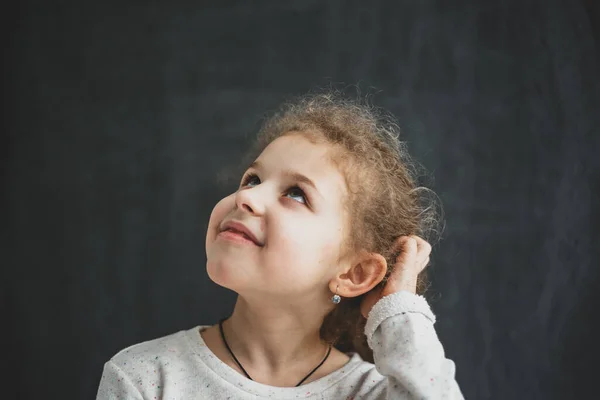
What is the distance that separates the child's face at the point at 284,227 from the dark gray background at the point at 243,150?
275 mm

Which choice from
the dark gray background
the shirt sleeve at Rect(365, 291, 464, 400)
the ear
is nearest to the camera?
the shirt sleeve at Rect(365, 291, 464, 400)

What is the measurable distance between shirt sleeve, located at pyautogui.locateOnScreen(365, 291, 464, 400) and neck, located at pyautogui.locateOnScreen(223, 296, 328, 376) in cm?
14

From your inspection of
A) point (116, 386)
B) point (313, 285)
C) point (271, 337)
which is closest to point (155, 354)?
point (116, 386)

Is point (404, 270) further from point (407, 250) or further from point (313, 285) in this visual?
point (313, 285)

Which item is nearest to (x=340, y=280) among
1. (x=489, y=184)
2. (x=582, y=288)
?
(x=489, y=184)

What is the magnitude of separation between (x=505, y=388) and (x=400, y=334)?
0.40 metres

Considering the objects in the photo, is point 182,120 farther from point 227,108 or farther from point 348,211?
point 348,211

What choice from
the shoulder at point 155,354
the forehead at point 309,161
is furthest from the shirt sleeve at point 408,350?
the shoulder at point 155,354

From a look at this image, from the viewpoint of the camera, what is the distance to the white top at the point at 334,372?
117 centimetres

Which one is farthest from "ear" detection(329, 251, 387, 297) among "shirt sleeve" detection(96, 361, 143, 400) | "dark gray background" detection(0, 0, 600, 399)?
"shirt sleeve" detection(96, 361, 143, 400)

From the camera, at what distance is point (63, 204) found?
143 cm

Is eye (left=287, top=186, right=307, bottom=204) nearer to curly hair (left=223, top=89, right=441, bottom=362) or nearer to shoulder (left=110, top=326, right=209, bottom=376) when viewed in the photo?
curly hair (left=223, top=89, right=441, bottom=362)

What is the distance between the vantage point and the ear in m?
1.27

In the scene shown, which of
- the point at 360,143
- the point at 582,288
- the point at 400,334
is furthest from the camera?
the point at 582,288
